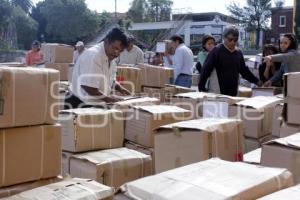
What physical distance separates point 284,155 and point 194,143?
17.5 inches

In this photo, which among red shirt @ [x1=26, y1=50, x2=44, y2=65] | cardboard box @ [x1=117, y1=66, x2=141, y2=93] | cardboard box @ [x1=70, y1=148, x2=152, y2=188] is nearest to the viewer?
cardboard box @ [x1=70, y1=148, x2=152, y2=188]

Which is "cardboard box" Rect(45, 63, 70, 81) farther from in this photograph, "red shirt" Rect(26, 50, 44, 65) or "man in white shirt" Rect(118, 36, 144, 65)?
"man in white shirt" Rect(118, 36, 144, 65)

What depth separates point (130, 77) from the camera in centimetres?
492

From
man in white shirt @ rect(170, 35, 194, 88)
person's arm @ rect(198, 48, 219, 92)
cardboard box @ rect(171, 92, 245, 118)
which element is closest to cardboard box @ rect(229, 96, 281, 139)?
cardboard box @ rect(171, 92, 245, 118)

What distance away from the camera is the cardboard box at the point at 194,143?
7.11 ft

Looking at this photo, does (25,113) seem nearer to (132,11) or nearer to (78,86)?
(78,86)

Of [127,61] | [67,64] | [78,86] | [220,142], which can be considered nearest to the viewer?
[220,142]

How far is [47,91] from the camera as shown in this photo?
2.00 m

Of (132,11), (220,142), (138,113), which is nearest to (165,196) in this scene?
(220,142)

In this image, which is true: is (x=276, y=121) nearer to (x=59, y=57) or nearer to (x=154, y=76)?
(x=154, y=76)

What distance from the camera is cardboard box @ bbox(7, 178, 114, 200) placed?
5.58 feet

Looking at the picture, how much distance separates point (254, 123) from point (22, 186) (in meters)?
1.54

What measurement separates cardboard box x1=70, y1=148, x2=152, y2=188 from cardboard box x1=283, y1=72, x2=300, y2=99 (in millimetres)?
865

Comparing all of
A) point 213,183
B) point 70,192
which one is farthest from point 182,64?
point 213,183
